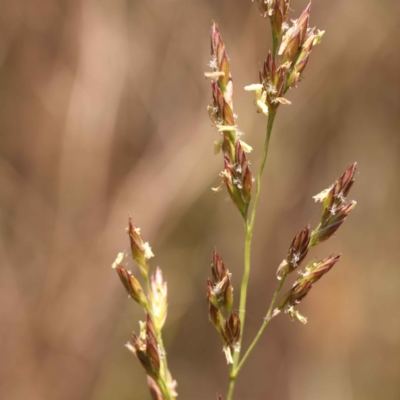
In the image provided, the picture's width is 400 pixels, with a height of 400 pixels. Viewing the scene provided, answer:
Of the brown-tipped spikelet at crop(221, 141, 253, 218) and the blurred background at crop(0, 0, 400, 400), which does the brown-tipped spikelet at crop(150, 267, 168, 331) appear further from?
the blurred background at crop(0, 0, 400, 400)

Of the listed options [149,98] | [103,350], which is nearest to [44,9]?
[149,98]

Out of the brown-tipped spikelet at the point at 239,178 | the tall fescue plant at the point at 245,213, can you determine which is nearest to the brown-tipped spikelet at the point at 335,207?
the tall fescue plant at the point at 245,213

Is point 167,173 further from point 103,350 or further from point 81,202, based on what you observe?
point 103,350

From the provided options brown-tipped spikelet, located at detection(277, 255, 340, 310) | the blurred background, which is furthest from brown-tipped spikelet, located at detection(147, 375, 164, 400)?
the blurred background

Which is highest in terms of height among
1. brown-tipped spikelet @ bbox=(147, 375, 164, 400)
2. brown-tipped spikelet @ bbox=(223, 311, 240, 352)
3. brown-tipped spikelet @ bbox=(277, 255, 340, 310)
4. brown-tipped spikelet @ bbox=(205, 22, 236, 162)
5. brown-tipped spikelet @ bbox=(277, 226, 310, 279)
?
brown-tipped spikelet @ bbox=(205, 22, 236, 162)

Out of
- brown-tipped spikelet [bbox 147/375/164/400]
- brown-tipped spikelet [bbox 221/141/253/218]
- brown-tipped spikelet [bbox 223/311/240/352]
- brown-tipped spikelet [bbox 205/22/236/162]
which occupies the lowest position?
brown-tipped spikelet [bbox 147/375/164/400]

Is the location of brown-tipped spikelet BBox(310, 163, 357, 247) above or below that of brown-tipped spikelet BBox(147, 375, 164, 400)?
above

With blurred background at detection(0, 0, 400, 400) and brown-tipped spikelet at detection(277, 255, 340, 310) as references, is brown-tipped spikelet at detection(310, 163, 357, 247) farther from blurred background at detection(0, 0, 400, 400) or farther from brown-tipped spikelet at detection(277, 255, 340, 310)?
blurred background at detection(0, 0, 400, 400)

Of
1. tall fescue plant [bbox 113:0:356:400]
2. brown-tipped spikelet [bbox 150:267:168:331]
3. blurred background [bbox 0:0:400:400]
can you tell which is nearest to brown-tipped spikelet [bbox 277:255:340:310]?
tall fescue plant [bbox 113:0:356:400]

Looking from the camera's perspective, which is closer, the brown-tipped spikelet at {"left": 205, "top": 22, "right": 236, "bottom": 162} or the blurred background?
the brown-tipped spikelet at {"left": 205, "top": 22, "right": 236, "bottom": 162}
